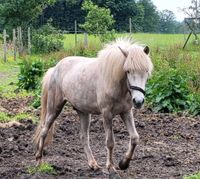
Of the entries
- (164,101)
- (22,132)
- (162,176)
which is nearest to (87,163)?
(162,176)

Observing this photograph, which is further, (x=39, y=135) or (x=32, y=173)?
(x=39, y=135)

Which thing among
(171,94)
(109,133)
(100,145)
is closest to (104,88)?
(109,133)

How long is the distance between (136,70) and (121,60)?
0.36m

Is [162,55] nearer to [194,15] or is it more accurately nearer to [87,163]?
[87,163]

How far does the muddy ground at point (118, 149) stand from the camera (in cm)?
694

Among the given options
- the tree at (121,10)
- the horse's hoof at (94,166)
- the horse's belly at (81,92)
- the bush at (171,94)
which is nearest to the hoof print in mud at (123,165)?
the horse's hoof at (94,166)

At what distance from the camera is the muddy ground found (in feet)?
22.8

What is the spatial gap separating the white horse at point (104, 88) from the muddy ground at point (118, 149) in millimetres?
347

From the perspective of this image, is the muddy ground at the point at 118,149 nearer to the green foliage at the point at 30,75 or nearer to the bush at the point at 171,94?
the bush at the point at 171,94

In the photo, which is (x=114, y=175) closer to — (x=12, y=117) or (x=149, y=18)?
(x=12, y=117)

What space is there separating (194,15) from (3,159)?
37.4 metres

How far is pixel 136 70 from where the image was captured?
5.98m

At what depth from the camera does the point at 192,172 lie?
6.76 m

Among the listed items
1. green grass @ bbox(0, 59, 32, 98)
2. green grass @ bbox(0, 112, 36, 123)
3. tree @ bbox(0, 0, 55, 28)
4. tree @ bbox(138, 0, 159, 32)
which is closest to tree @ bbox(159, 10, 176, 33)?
tree @ bbox(138, 0, 159, 32)
